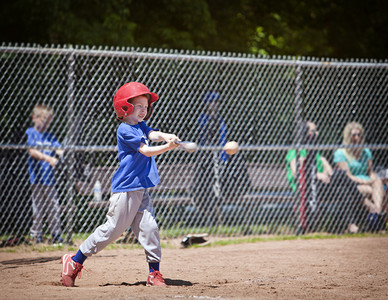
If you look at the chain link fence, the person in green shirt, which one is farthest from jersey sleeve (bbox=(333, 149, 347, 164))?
the chain link fence

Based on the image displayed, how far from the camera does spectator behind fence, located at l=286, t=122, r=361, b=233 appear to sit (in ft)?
27.6

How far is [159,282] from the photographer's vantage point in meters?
4.77

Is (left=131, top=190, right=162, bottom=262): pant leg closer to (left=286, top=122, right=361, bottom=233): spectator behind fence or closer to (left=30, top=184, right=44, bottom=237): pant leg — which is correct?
(left=30, top=184, right=44, bottom=237): pant leg

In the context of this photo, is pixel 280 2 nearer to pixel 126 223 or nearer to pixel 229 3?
pixel 229 3

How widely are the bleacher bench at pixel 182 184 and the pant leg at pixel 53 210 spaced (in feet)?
1.33

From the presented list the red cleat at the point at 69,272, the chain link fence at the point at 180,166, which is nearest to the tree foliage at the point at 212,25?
the chain link fence at the point at 180,166

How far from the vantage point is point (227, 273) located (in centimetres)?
555

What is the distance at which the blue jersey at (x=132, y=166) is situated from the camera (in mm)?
4750

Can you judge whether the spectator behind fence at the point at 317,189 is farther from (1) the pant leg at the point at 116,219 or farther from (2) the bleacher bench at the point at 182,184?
(1) the pant leg at the point at 116,219

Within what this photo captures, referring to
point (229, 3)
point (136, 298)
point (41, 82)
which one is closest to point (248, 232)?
point (41, 82)

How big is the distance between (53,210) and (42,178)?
46 cm

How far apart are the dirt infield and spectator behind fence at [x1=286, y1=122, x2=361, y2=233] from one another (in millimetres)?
747

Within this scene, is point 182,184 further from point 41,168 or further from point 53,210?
point 41,168

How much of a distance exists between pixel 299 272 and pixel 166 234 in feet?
9.35
